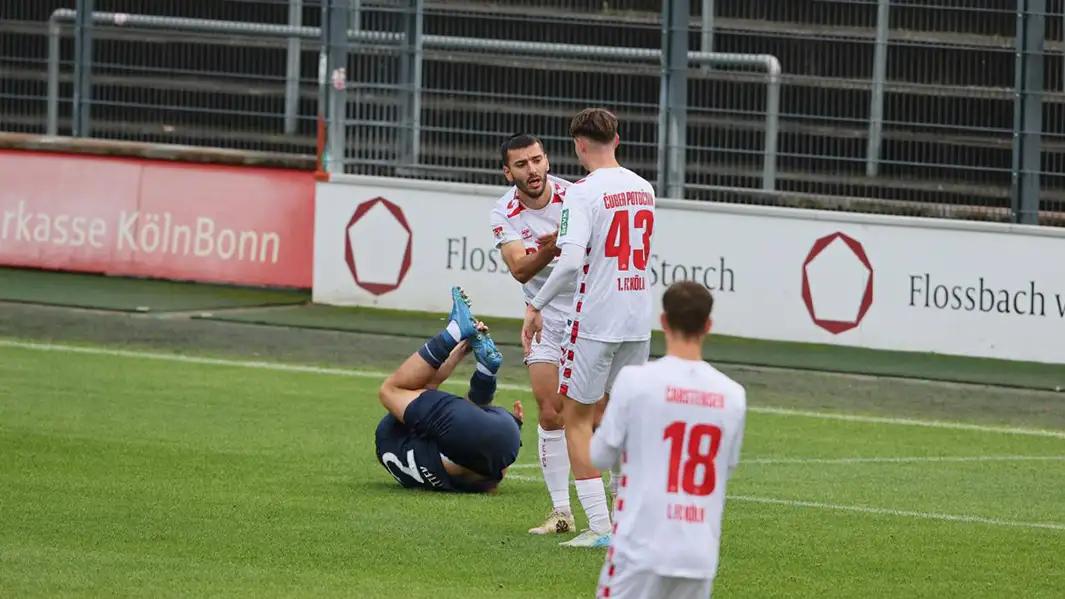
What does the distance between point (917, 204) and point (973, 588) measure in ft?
32.0

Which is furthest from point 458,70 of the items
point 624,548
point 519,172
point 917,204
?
point 624,548

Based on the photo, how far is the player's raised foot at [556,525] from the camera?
29.8 feet

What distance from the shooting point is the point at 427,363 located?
9.96 metres

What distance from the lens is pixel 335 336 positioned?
16891 mm

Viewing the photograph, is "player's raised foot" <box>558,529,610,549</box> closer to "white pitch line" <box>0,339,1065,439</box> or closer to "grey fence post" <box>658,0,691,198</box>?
"white pitch line" <box>0,339,1065,439</box>

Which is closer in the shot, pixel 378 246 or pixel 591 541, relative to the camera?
pixel 591 541

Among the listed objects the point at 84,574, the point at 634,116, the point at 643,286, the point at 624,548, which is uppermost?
the point at 634,116

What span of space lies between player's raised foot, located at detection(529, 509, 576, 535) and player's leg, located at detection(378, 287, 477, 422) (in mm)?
1168

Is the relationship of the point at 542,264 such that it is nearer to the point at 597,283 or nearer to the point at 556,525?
the point at 597,283

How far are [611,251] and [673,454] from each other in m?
2.96

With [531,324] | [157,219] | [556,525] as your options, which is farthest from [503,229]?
[157,219]

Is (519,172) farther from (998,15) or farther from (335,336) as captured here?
(998,15)

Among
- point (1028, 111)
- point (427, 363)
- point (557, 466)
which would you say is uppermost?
point (1028, 111)

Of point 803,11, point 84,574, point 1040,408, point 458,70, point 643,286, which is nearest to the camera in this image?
point 84,574
